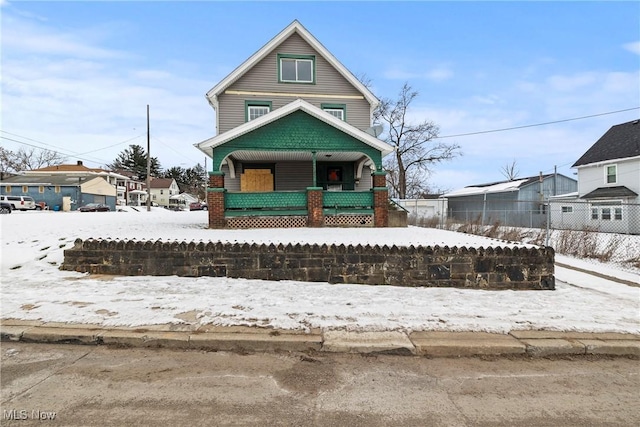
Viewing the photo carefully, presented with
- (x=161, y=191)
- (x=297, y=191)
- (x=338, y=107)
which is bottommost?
(x=297, y=191)

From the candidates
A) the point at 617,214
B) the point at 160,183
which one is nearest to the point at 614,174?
the point at 617,214

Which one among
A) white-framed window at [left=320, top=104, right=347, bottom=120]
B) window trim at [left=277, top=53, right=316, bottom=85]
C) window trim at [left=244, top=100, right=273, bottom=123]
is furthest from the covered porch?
window trim at [left=277, top=53, right=316, bottom=85]

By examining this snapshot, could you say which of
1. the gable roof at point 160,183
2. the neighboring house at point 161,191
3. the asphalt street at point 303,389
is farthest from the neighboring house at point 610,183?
the gable roof at point 160,183

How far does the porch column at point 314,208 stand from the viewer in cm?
1134

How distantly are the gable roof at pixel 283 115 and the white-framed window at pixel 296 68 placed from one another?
5.72 meters

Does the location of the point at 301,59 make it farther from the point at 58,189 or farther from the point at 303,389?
the point at 58,189

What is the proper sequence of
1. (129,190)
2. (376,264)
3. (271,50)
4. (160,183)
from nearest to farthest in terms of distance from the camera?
(376,264) < (271,50) < (129,190) < (160,183)

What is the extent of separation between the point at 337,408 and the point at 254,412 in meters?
0.68

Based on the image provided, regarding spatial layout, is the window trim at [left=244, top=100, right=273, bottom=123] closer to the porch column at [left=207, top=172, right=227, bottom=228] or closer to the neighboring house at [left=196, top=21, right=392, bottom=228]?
the neighboring house at [left=196, top=21, right=392, bottom=228]

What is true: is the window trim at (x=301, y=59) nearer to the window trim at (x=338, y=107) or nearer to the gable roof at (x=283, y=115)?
the window trim at (x=338, y=107)

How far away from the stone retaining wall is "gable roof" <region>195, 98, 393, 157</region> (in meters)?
5.53

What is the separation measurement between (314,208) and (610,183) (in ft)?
80.9

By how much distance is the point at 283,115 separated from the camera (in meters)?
11.3

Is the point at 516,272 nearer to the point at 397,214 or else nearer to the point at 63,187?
the point at 397,214
